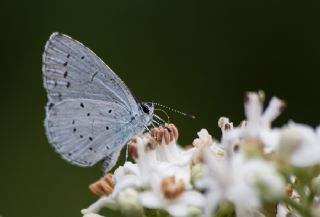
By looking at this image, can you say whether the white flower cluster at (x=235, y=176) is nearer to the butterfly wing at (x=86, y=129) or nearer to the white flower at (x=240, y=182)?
the white flower at (x=240, y=182)

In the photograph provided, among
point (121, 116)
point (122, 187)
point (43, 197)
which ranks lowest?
point (122, 187)

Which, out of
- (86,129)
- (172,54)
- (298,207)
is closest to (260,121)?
(298,207)

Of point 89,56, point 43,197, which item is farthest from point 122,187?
point 43,197

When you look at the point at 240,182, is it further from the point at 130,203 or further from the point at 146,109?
the point at 146,109

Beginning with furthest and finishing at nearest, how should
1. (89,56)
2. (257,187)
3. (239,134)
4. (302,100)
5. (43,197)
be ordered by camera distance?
(302,100) → (43,197) → (89,56) → (239,134) → (257,187)

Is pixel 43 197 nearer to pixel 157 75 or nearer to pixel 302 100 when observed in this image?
pixel 157 75

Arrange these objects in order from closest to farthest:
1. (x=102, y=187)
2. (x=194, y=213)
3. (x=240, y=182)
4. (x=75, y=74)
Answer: (x=240, y=182), (x=194, y=213), (x=102, y=187), (x=75, y=74)
